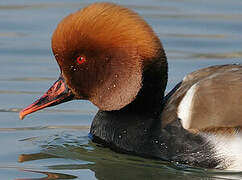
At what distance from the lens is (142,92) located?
24.0 feet

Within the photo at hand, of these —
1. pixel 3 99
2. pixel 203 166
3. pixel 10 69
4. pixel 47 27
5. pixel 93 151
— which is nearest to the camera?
pixel 203 166

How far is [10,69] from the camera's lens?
9844mm

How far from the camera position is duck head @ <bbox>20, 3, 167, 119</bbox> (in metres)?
7.15

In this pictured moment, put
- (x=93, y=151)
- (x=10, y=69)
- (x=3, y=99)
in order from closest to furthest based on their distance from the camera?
1. (x=93, y=151)
2. (x=3, y=99)
3. (x=10, y=69)

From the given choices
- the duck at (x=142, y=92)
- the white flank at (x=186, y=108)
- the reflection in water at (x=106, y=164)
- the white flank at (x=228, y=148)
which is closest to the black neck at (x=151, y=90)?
the duck at (x=142, y=92)

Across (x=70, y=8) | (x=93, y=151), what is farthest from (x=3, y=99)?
(x=70, y=8)

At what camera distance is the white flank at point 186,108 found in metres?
7.07

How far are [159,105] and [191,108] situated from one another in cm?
46

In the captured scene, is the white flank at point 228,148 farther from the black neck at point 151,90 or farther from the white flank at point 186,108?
the black neck at point 151,90

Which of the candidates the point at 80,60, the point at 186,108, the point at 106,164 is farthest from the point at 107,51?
the point at 106,164

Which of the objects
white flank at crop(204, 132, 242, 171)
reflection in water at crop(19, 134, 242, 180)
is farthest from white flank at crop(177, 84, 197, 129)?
reflection in water at crop(19, 134, 242, 180)

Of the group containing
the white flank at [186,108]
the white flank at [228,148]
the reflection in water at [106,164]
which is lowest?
the reflection in water at [106,164]

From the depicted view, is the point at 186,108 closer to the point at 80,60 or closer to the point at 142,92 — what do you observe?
the point at 142,92

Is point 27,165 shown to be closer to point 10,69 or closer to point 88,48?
point 88,48
